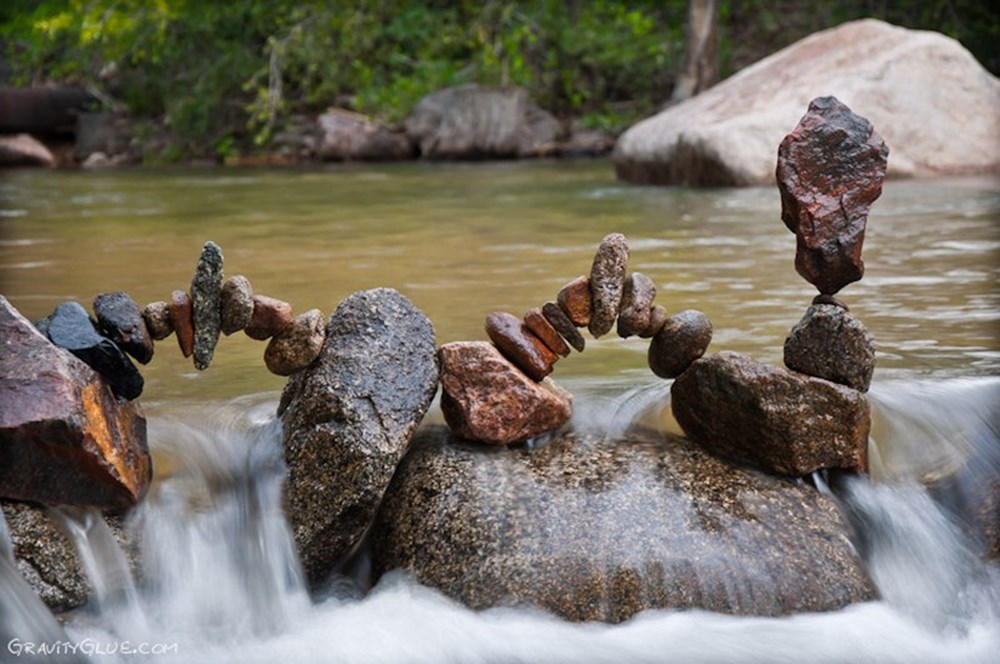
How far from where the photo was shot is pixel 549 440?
12.1 feet

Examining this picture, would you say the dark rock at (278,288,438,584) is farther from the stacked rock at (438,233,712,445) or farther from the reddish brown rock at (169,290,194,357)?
the reddish brown rock at (169,290,194,357)

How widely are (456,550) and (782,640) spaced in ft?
2.68

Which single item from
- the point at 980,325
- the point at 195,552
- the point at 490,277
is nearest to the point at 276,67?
the point at 490,277

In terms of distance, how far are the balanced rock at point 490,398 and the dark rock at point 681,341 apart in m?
0.34

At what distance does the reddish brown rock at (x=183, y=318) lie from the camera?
3.60 m

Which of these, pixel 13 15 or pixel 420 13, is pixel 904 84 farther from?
pixel 13 15

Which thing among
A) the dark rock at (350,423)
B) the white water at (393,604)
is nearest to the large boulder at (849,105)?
the white water at (393,604)

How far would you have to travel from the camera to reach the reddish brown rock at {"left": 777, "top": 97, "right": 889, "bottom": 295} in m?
3.61

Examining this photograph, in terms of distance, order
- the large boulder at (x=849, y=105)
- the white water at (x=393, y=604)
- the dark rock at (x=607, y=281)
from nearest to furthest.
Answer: the white water at (x=393, y=604) < the dark rock at (x=607, y=281) < the large boulder at (x=849, y=105)

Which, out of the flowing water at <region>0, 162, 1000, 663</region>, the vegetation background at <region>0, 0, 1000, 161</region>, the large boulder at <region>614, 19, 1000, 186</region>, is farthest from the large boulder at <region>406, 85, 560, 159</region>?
the flowing water at <region>0, 162, 1000, 663</region>

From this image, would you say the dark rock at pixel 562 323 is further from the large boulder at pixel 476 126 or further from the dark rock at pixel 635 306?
the large boulder at pixel 476 126

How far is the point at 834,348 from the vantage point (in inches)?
142

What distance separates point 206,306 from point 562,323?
3.16 ft

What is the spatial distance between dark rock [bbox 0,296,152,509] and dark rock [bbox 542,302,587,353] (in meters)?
1.17
